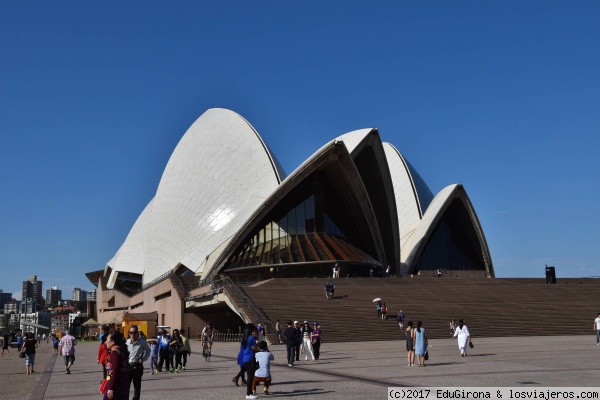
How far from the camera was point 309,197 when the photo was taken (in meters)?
42.2

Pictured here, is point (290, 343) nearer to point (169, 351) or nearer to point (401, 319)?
point (169, 351)

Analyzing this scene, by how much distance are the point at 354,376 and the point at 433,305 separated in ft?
Result: 56.1

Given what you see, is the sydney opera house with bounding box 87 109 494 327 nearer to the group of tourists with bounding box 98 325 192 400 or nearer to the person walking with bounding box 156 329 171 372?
the person walking with bounding box 156 329 171 372

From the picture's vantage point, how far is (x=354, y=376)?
454 inches

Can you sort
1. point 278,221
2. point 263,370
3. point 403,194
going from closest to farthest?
point 263,370 < point 278,221 < point 403,194

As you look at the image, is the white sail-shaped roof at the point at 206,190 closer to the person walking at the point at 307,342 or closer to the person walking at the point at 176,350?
the person walking at the point at 307,342

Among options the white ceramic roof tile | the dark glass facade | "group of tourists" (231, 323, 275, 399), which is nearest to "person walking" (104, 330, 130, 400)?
"group of tourists" (231, 323, 275, 399)

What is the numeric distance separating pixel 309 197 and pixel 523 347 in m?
25.1

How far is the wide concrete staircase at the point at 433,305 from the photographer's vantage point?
2472 cm

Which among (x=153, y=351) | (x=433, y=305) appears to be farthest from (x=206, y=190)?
(x=153, y=351)

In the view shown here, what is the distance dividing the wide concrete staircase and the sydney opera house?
5.18m

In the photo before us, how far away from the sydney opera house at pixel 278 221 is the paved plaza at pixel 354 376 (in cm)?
1606

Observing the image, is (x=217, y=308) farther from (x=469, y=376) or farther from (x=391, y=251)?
(x=469, y=376)

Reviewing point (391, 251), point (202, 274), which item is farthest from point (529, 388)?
point (391, 251)
